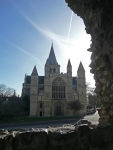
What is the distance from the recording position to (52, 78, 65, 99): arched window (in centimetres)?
4619

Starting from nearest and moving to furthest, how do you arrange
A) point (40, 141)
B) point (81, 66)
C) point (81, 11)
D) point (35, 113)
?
point (40, 141) < point (81, 11) < point (35, 113) < point (81, 66)

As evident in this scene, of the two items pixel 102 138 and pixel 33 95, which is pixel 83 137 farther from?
pixel 33 95

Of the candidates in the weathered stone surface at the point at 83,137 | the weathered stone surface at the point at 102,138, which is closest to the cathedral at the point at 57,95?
the weathered stone surface at the point at 102,138

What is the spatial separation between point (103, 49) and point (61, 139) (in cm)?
279

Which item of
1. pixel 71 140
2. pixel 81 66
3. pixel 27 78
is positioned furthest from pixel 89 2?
pixel 27 78

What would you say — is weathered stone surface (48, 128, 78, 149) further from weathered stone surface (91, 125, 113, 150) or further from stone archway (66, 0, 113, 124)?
stone archway (66, 0, 113, 124)

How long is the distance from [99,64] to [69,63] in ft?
153

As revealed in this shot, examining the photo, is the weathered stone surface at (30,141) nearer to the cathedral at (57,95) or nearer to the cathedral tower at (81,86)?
the cathedral at (57,95)

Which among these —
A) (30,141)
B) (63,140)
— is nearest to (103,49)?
(63,140)

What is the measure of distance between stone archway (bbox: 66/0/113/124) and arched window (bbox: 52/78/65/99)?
42252 mm

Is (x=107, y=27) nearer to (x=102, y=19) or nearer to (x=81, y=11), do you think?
(x=102, y=19)

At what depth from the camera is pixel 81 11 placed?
4762 mm

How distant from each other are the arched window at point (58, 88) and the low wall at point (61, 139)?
43187mm

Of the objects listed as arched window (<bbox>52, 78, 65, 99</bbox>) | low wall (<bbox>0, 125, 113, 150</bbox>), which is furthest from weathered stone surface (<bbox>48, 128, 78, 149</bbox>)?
arched window (<bbox>52, 78, 65, 99</bbox>)
